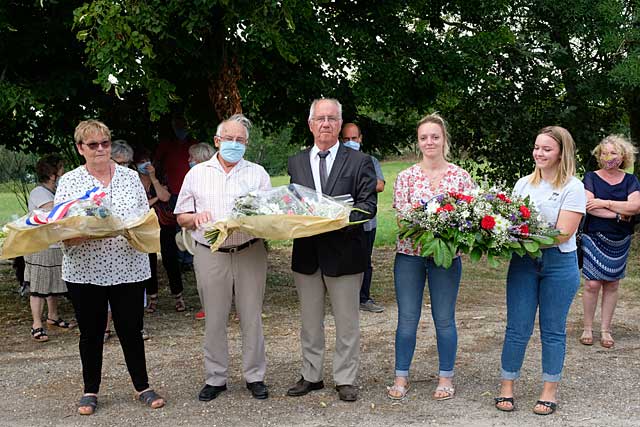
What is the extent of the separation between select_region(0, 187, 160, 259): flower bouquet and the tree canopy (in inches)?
86.4

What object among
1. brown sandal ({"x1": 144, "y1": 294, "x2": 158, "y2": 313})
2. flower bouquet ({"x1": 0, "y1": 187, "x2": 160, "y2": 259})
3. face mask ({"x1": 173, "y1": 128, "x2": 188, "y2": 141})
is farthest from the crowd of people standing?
face mask ({"x1": 173, "y1": 128, "x2": 188, "y2": 141})

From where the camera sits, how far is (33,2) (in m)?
8.01

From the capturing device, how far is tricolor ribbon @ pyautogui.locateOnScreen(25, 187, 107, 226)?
202 inches

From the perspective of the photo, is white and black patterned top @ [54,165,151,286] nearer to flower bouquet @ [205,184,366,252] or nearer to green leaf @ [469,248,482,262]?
flower bouquet @ [205,184,366,252]

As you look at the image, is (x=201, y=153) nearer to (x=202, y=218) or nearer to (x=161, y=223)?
(x=161, y=223)

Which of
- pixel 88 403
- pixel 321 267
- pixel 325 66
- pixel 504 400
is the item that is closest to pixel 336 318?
pixel 321 267

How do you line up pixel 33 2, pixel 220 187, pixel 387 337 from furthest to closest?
Answer: 1. pixel 33 2
2. pixel 387 337
3. pixel 220 187

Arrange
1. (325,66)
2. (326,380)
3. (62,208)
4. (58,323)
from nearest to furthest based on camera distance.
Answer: (62,208) < (326,380) < (58,323) < (325,66)

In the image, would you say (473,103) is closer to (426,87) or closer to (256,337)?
(426,87)

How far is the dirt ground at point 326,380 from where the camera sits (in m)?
5.25

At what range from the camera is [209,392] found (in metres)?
5.58

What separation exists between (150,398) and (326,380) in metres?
1.34

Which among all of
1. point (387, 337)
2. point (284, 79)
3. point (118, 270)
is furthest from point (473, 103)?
point (118, 270)

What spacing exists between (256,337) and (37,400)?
5.67 feet
